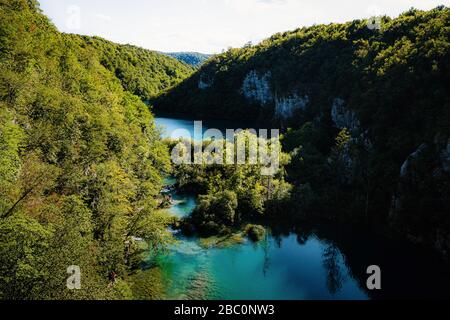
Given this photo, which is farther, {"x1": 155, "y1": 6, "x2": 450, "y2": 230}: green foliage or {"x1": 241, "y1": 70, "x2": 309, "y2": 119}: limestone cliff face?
{"x1": 241, "y1": 70, "x2": 309, "y2": 119}: limestone cliff face

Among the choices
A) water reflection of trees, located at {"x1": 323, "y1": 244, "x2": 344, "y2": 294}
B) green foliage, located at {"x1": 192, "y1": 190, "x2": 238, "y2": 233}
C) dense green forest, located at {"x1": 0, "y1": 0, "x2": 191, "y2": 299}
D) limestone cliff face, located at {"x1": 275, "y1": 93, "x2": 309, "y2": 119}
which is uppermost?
limestone cliff face, located at {"x1": 275, "y1": 93, "x2": 309, "y2": 119}

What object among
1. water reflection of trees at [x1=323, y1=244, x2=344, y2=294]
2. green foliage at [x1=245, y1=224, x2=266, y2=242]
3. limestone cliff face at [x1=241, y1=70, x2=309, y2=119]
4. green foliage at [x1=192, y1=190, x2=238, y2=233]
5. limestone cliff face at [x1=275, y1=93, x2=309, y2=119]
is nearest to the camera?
water reflection of trees at [x1=323, y1=244, x2=344, y2=294]

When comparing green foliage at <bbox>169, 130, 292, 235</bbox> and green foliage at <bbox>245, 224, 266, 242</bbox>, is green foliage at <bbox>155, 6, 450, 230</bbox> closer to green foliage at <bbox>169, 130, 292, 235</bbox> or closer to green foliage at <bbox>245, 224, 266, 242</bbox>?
green foliage at <bbox>169, 130, 292, 235</bbox>

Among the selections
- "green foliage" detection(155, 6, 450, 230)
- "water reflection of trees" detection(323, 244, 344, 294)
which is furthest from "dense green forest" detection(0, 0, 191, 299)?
"green foliage" detection(155, 6, 450, 230)

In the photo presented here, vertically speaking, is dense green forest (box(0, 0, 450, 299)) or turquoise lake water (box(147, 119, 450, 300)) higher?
dense green forest (box(0, 0, 450, 299))

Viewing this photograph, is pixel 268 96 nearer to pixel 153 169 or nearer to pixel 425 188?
pixel 153 169

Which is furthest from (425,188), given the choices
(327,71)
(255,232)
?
(327,71)

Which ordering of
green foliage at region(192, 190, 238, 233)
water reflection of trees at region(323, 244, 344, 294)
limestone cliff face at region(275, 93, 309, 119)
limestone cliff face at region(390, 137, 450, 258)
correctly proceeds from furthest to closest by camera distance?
limestone cliff face at region(275, 93, 309, 119), green foliage at region(192, 190, 238, 233), limestone cliff face at region(390, 137, 450, 258), water reflection of trees at region(323, 244, 344, 294)
